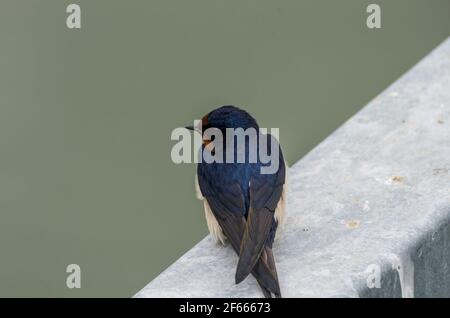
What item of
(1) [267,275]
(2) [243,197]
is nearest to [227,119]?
(2) [243,197]

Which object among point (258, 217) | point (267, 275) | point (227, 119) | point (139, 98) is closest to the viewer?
point (267, 275)

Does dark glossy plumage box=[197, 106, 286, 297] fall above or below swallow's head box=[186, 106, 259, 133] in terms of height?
below

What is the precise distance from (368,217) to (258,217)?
1.02 ft

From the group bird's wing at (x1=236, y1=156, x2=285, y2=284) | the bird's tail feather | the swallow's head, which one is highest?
the swallow's head

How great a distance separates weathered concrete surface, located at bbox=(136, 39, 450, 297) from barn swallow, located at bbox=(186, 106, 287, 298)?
2.1 inches

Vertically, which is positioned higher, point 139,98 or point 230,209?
point 139,98

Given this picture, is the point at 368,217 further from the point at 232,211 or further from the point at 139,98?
the point at 139,98

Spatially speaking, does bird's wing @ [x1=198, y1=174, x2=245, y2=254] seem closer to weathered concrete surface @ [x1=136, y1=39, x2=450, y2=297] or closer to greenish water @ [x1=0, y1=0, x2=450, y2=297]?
weathered concrete surface @ [x1=136, y1=39, x2=450, y2=297]

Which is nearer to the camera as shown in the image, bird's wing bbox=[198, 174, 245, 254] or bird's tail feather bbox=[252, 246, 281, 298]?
bird's tail feather bbox=[252, 246, 281, 298]

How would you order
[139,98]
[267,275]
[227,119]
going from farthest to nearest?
[139,98]
[227,119]
[267,275]

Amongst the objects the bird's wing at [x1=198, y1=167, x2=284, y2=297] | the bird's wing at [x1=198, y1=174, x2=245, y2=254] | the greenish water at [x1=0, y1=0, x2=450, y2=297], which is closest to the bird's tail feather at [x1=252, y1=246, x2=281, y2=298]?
the bird's wing at [x1=198, y1=167, x2=284, y2=297]

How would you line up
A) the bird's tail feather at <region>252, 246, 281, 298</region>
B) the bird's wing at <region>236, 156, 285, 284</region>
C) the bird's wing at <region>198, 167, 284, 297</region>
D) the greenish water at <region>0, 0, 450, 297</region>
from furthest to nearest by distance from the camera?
the greenish water at <region>0, 0, 450, 297</region>, the bird's wing at <region>198, 167, 284, 297</region>, the bird's wing at <region>236, 156, 285, 284</region>, the bird's tail feather at <region>252, 246, 281, 298</region>

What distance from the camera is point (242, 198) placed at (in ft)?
10.7

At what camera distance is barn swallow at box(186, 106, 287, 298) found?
310 centimetres
